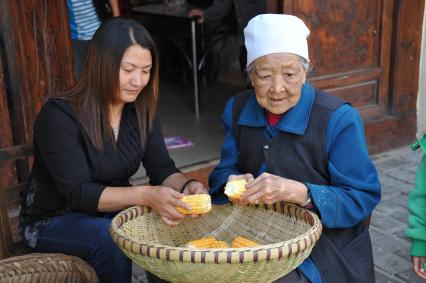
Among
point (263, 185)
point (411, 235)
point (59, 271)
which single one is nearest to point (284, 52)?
point (263, 185)

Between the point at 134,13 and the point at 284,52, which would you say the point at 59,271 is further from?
the point at 134,13

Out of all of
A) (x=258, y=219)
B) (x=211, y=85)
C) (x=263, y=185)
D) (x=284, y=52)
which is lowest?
(x=211, y=85)

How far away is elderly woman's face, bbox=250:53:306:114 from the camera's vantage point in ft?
7.40

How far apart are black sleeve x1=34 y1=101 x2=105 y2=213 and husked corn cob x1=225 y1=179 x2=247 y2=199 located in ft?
2.01

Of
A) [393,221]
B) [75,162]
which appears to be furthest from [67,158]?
[393,221]

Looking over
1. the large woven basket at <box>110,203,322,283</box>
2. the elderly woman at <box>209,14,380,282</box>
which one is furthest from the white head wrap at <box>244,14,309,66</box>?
the large woven basket at <box>110,203,322,283</box>

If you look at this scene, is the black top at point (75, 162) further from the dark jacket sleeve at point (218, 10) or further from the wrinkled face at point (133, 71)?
the dark jacket sleeve at point (218, 10)

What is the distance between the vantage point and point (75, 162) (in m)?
2.50

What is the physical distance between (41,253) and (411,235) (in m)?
1.56

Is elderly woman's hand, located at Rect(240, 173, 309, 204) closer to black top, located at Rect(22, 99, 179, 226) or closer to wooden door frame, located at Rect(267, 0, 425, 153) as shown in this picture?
black top, located at Rect(22, 99, 179, 226)

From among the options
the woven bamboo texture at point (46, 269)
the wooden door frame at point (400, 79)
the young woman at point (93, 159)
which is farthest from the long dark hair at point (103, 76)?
the wooden door frame at point (400, 79)

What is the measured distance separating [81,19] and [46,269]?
8.92 feet

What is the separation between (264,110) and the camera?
2480mm

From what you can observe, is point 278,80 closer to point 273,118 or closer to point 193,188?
point 273,118
